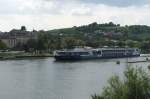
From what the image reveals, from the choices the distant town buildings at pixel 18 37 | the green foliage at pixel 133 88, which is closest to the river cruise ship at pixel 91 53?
the distant town buildings at pixel 18 37

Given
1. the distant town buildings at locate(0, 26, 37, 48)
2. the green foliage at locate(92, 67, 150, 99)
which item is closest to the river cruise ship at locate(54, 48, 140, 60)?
the distant town buildings at locate(0, 26, 37, 48)

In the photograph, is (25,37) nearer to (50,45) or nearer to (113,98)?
(50,45)

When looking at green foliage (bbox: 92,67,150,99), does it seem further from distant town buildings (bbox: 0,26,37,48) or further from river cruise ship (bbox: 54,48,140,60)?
distant town buildings (bbox: 0,26,37,48)

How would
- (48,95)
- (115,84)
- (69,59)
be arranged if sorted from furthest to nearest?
(69,59) < (48,95) < (115,84)

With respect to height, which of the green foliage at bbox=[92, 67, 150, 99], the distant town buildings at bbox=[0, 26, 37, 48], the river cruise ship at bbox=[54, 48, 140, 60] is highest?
the distant town buildings at bbox=[0, 26, 37, 48]

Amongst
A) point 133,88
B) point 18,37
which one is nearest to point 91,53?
point 18,37

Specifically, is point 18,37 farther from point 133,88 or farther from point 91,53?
point 133,88

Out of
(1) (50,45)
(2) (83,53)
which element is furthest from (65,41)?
(2) (83,53)

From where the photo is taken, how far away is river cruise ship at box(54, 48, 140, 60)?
67875mm

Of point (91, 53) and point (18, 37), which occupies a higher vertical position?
point (18, 37)

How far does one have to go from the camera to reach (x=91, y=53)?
72.8 meters

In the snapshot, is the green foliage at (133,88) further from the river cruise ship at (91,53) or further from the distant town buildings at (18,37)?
the distant town buildings at (18,37)

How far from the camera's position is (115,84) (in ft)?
53.9

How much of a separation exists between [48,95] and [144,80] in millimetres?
12360
